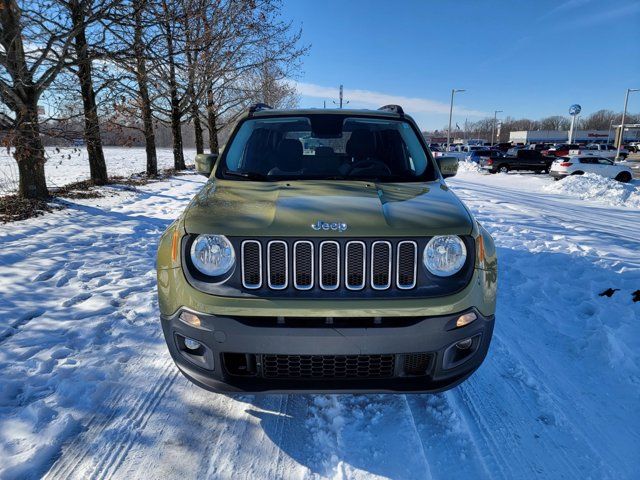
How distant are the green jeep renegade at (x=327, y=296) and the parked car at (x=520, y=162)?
93.3ft

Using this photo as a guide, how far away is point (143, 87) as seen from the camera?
14000 mm

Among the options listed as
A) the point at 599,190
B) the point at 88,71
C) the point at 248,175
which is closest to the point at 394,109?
the point at 248,175

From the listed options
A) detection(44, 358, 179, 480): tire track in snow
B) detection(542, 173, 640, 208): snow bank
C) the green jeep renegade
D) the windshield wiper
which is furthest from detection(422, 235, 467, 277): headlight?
detection(542, 173, 640, 208): snow bank

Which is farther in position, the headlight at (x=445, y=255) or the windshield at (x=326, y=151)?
the windshield at (x=326, y=151)

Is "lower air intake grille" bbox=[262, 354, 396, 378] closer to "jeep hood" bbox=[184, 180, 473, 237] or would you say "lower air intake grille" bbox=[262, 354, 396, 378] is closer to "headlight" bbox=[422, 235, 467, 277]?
"headlight" bbox=[422, 235, 467, 277]

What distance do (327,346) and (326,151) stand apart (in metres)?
1.95

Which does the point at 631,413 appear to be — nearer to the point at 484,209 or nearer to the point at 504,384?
the point at 504,384

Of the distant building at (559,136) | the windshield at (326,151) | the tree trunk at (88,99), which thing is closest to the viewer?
the windshield at (326,151)

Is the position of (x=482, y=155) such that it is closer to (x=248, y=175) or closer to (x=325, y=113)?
(x=325, y=113)

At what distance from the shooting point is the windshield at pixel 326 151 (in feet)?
10.9

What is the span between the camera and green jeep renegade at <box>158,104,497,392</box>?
2.13m

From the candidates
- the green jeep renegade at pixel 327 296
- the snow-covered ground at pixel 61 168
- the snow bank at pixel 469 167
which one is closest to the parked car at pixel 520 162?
the snow bank at pixel 469 167

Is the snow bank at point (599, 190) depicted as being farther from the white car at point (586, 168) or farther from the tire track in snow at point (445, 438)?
the tire track in snow at point (445, 438)

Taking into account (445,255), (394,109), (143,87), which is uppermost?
(143,87)
